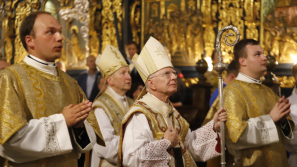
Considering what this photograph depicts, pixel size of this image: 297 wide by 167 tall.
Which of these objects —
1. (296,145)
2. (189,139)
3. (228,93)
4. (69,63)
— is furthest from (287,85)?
(69,63)

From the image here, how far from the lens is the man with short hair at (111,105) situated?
13.2ft

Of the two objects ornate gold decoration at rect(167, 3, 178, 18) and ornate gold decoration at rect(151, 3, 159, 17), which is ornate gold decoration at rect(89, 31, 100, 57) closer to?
ornate gold decoration at rect(151, 3, 159, 17)

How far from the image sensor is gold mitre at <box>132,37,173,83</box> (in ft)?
10.5

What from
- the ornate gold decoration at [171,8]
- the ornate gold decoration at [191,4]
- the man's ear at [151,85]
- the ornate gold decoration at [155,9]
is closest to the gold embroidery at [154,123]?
the man's ear at [151,85]

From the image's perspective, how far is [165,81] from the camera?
10.1 feet

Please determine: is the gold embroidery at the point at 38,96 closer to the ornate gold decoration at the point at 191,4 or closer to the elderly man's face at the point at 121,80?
the elderly man's face at the point at 121,80

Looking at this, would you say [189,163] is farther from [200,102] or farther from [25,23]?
[200,102]

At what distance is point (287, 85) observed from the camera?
7.67 meters

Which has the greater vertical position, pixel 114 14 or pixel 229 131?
pixel 114 14

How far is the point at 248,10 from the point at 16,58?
609cm

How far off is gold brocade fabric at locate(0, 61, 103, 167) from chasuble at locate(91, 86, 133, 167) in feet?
3.91

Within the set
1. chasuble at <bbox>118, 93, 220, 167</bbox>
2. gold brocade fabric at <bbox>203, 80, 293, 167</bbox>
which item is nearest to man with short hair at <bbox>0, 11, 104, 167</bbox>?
chasuble at <bbox>118, 93, 220, 167</bbox>

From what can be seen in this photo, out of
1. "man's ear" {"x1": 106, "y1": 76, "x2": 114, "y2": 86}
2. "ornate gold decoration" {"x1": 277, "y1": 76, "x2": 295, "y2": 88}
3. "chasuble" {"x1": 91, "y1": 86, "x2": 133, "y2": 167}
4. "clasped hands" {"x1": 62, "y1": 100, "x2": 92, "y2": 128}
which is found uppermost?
"clasped hands" {"x1": 62, "y1": 100, "x2": 92, "y2": 128}

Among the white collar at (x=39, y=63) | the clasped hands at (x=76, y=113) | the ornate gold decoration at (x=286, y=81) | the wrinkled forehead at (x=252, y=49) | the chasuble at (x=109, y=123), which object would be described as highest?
the white collar at (x=39, y=63)
